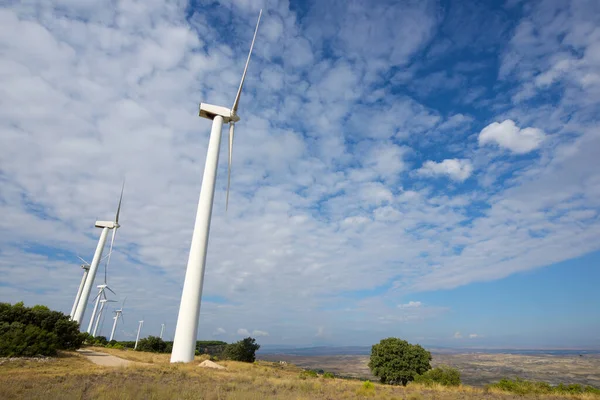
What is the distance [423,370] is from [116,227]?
55.8 meters

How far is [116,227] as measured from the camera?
59406 mm

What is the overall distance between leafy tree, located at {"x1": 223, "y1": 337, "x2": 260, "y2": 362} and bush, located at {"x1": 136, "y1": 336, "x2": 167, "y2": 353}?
1624cm

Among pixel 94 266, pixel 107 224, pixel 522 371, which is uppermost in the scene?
pixel 107 224

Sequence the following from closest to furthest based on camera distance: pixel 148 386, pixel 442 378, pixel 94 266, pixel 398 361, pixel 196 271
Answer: pixel 148 386, pixel 196 271, pixel 442 378, pixel 398 361, pixel 94 266

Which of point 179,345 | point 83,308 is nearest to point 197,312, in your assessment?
point 179,345

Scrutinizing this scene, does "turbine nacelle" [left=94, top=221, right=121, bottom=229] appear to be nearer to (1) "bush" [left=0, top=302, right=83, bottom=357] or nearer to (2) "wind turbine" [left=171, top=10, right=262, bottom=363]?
(1) "bush" [left=0, top=302, right=83, bottom=357]

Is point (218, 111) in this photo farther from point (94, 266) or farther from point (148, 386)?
point (94, 266)

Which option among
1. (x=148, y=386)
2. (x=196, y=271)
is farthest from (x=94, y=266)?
(x=148, y=386)

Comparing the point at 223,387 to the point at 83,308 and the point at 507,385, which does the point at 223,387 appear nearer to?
the point at 507,385

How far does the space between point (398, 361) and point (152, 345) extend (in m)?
47.1

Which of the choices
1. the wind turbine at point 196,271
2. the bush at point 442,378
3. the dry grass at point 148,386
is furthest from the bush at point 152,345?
the bush at point 442,378

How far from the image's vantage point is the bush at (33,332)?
950 inches

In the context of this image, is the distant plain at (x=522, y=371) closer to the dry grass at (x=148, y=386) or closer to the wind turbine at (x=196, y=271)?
the dry grass at (x=148, y=386)

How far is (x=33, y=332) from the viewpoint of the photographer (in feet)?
85.2
